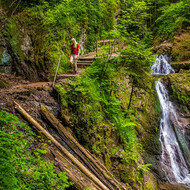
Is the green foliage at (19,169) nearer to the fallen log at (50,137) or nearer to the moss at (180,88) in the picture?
the fallen log at (50,137)

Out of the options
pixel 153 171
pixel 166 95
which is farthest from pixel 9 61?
pixel 166 95

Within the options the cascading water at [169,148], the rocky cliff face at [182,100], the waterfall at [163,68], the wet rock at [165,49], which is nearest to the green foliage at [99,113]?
the cascading water at [169,148]

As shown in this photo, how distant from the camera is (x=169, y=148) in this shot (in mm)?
9719

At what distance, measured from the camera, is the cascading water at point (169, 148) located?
864 centimetres

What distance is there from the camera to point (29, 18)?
22.0ft

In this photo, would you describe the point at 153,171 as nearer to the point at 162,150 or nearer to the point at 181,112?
the point at 162,150

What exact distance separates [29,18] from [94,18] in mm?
6560

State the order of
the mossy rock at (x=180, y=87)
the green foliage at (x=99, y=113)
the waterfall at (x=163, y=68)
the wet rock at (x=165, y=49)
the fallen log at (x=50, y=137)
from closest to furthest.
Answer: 1. the fallen log at (x=50, y=137)
2. the green foliage at (x=99, y=113)
3. the mossy rock at (x=180, y=87)
4. the waterfall at (x=163, y=68)
5. the wet rock at (x=165, y=49)

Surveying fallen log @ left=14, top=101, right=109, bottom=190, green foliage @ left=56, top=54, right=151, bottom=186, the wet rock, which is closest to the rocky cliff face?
the wet rock

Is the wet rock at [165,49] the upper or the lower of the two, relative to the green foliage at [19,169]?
upper

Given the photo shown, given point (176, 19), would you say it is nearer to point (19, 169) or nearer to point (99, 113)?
point (99, 113)

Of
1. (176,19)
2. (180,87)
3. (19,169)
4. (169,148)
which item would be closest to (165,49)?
(176,19)

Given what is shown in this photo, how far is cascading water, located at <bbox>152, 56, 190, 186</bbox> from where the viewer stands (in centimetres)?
864

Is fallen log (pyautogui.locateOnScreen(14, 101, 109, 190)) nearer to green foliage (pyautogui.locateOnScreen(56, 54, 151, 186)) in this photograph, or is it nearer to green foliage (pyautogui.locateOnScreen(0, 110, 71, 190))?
green foliage (pyautogui.locateOnScreen(0, 110, 71, 190))
